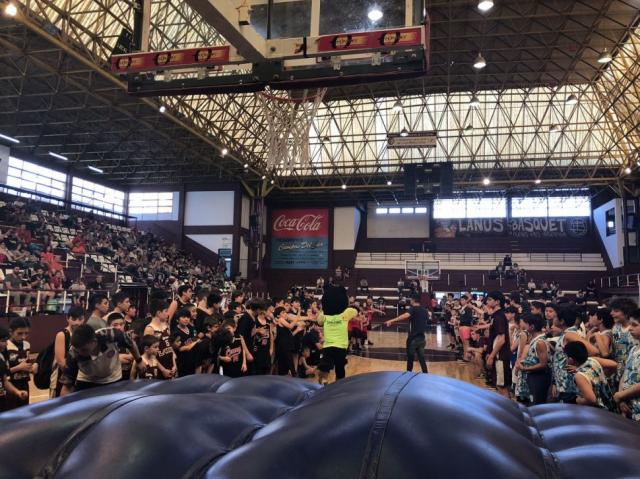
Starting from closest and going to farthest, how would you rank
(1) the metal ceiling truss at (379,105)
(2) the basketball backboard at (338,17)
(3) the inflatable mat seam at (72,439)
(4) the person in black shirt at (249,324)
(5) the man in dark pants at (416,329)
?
1. (3) the inflatable mat seam at (72,439)
2. (2) the basketball backboard at (338,17)
3. (4) the person in black shirt at (249,324)
4. (5) the man in dark pants at (416,329)
5. (1) the metal ceiling truss at (379,105)

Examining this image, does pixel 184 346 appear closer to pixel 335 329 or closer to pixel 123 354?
pixel 123 354

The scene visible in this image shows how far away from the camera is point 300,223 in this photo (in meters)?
33.2

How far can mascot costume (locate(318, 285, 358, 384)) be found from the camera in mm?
7344

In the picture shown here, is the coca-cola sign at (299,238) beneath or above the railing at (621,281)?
above

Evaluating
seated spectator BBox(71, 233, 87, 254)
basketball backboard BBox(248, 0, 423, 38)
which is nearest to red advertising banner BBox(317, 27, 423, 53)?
basketball backboard BBox(248, 0, 423, 38)

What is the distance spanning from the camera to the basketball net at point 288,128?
Result: 920cm

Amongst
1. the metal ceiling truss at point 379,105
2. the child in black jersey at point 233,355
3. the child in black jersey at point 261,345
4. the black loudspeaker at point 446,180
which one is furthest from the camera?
the black loudspeaker at point 446,180

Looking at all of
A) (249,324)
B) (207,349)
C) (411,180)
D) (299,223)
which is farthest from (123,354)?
(299,223)

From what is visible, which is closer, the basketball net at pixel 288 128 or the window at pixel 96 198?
the basketball net at pixel 288 128

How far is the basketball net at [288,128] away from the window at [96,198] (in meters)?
21.0

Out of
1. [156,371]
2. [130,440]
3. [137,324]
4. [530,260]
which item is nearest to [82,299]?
[137,324]

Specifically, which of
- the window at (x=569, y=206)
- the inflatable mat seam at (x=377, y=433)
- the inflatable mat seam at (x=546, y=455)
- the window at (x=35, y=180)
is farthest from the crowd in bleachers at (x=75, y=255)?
the window at (x=569, y=206)

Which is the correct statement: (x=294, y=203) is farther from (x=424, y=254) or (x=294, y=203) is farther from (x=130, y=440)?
(x=130, y=440)

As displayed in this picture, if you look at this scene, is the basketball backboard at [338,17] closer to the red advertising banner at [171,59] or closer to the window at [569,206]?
the red advertising banner at [171,59]
